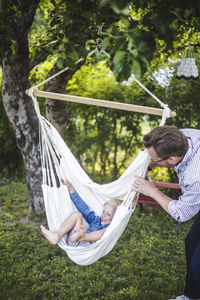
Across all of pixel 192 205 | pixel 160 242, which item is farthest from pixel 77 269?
pixel 192 205

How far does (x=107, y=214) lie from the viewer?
2.11 metres

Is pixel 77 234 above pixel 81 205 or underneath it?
underneath

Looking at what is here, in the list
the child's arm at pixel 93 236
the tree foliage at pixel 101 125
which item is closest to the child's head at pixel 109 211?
the child's arm at pixel 93 236

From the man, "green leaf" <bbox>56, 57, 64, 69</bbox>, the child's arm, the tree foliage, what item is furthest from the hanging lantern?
the child's arm

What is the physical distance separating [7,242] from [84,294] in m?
0.91

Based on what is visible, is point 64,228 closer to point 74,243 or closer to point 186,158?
point 74,243

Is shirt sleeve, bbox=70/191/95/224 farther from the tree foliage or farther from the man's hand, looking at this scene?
the tree foliage

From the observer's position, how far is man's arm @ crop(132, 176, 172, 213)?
1.48m

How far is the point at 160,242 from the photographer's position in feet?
8.39

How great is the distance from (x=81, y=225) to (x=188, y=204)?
0.84 metres

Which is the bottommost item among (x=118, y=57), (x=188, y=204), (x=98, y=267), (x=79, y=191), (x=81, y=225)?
(x=98, y=267)

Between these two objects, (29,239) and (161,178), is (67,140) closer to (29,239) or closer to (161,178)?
(161,178)

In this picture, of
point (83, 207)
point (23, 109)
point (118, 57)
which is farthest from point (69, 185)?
point (118, 57)

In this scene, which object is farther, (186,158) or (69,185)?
(69,185)
